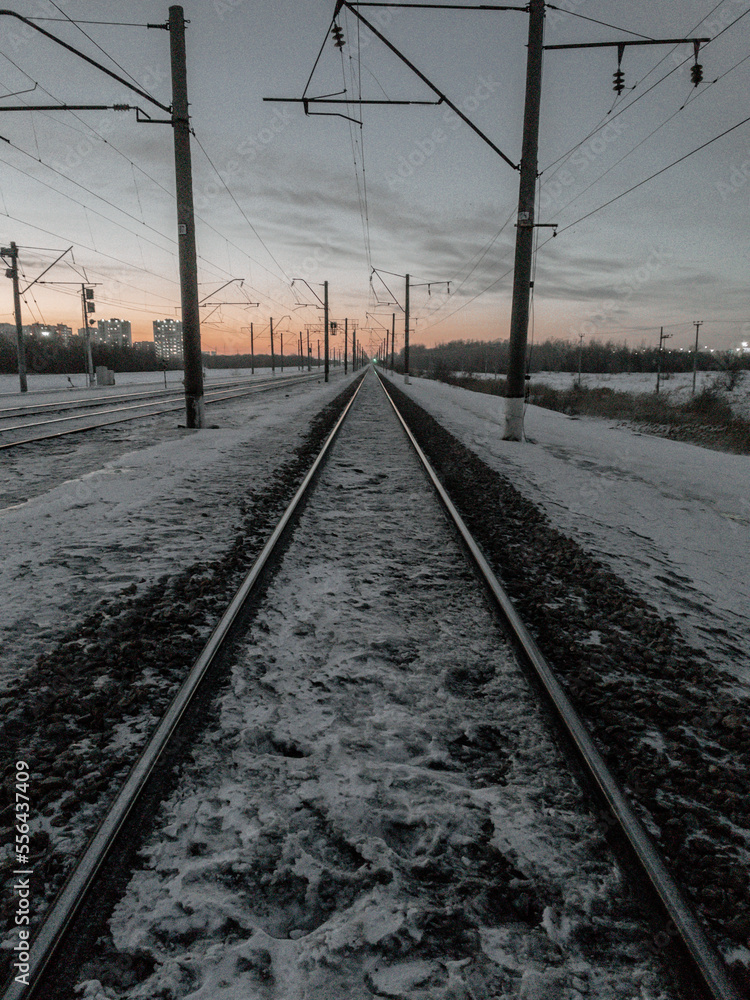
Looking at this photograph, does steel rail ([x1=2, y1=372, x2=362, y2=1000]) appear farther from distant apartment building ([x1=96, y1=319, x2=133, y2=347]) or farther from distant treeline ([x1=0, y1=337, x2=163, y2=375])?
distant apartment building ([x1=96, y1=319, x2=133, y2=347])

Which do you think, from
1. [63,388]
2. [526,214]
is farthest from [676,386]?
[63,388]

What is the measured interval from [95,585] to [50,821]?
2424 mm

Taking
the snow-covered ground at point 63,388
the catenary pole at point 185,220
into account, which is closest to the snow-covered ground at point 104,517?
the catenary pole at point 185,220

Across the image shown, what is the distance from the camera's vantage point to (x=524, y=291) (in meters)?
11.6

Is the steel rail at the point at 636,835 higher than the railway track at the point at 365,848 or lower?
higher

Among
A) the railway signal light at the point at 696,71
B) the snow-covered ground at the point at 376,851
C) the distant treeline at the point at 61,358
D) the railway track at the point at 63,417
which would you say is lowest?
the snow-covered ground at the point at 376,851

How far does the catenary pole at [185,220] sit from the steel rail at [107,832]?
9910 mm

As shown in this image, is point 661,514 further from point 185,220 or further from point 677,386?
point 677,386

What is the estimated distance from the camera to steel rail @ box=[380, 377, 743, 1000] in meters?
1.50

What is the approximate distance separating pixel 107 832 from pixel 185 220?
13.1 m

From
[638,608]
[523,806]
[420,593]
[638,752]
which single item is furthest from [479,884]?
[638,608]

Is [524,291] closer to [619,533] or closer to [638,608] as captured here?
[619,533]

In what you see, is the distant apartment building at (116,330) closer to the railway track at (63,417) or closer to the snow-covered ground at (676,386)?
the snow-covered ground at (676,386)

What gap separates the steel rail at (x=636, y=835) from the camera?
150 cm
